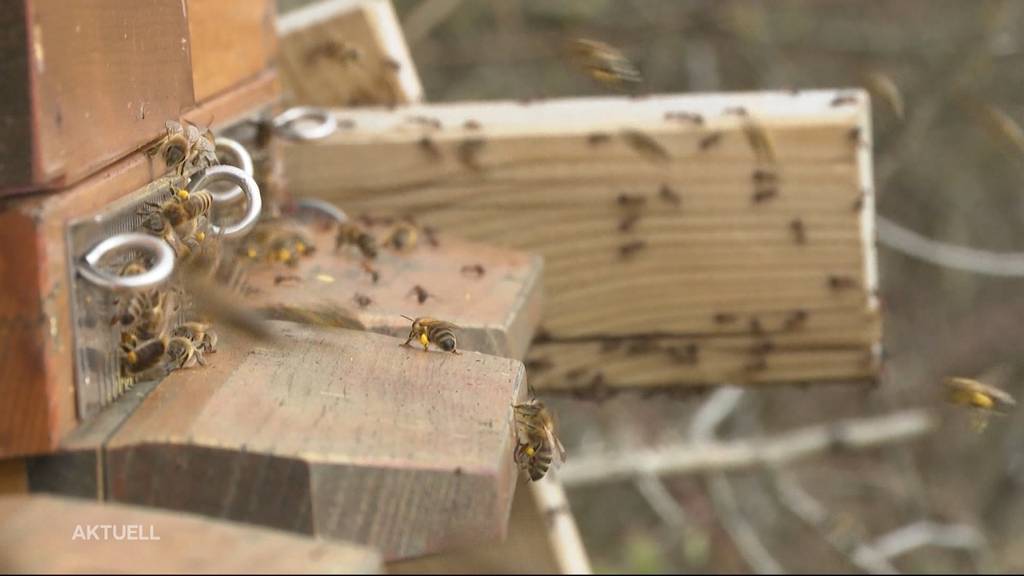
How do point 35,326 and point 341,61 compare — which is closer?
point 35,326

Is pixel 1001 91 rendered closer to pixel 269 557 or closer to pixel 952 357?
pixel 952 357

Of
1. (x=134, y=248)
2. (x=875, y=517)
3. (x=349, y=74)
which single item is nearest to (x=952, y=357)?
(x=875, y=517)

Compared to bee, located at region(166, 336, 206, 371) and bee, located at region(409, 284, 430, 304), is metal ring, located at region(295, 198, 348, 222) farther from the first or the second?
bee, located at region(166, 336, 206, 371)

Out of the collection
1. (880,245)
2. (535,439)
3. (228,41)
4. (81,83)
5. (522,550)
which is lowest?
Answer: (880,245)

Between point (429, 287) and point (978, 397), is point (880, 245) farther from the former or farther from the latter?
point (429, 287)

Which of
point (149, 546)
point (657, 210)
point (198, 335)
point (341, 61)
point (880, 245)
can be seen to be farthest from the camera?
point (880, 245)

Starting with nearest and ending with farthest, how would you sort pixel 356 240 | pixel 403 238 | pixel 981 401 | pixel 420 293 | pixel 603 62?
pixel 420 293, pixel 356 240, pixel 403 238, pixel 981 401, pixel 603 62

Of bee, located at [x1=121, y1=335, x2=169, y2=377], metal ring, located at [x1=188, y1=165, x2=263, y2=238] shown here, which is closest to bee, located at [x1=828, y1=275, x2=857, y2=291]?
metal ring, located at [x1=188, y1=165, x2=263, y2=238]

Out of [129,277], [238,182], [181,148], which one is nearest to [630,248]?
[238,182]
